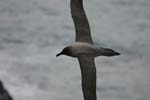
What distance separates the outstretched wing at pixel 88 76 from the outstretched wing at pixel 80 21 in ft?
5.54

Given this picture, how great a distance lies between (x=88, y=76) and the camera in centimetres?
2133

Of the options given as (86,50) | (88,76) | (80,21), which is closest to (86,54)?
(86,50)

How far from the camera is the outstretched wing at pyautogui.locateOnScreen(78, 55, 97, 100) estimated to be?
20.7m

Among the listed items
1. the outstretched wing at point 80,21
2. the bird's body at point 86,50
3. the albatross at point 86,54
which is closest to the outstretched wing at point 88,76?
the albatross at point 86,54

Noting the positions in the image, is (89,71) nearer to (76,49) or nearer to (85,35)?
(76,49)

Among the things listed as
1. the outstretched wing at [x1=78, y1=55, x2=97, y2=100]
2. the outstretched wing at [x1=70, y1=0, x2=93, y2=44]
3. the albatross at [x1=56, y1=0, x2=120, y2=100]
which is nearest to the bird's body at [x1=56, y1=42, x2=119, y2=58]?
the albatross at [x1=56, y1=0, x2=120, y2=100]

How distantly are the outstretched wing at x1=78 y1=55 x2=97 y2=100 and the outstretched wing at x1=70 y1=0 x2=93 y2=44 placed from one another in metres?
1.69

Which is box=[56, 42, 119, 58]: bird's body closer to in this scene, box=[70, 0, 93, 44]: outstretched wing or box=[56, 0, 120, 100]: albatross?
box=[56, 0, 120, 100]: albatross

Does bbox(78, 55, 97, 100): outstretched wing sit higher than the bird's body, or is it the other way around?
the bird's body

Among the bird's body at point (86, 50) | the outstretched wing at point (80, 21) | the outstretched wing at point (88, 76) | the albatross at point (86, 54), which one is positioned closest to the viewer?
the outstretched wing at point (88, 76)

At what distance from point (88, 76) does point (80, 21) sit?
2.59 m

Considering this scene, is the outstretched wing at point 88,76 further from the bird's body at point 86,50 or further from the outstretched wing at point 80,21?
the outstretched wing at point 80,21

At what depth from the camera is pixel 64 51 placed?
22312 millimetres

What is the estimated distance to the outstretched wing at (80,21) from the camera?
23281mm
